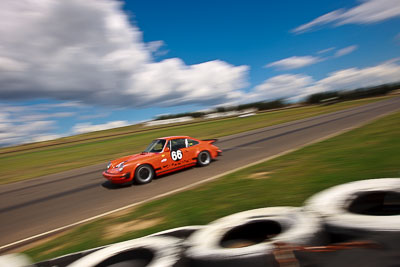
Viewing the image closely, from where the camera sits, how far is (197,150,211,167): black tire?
8887mm

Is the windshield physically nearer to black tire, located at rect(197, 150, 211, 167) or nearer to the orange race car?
the orange race car

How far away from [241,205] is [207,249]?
2.13m

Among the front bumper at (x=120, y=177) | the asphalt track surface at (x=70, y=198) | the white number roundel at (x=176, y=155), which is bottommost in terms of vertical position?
the asphalt track surface at (x=70, y=198)

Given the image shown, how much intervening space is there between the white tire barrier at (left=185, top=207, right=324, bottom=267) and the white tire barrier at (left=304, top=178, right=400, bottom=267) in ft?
0.69

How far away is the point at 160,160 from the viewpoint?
792 centimetres

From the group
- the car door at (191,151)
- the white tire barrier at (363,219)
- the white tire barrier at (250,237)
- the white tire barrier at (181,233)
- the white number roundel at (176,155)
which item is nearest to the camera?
the white tire barrier at (363,219)

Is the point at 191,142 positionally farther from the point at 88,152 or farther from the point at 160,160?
the point at 88,152

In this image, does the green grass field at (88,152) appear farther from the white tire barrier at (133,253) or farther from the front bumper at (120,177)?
the white tire barrier at (133,253)

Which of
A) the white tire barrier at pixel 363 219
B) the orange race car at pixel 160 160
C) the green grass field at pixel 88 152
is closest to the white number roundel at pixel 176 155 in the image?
the orange race car at pixel 160 160

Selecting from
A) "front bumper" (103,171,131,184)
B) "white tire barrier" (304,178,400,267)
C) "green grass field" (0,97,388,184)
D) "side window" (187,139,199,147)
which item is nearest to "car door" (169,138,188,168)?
"side window" (187,139,199,147)

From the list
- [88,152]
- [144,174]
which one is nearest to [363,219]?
[144,174]

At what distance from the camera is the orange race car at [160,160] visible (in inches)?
289

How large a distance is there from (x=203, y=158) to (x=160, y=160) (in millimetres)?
1854

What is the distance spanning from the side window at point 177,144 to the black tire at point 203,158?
29.0 inches
